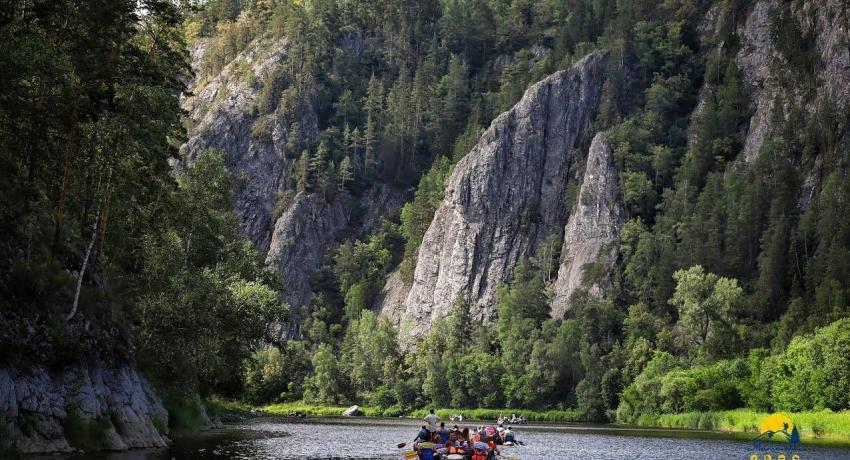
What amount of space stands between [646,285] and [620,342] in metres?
12.2

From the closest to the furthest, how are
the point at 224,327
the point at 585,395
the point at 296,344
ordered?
1. the point at 224,327
2. the point at 585,395
3. the point at 296,344

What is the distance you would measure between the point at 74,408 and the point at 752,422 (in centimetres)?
7799

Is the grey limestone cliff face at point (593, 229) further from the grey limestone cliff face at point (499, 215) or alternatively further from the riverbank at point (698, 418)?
the riverbank at point (698, 418)

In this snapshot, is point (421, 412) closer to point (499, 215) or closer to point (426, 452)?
point (499, 215)

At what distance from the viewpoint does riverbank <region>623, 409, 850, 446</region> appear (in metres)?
84.2

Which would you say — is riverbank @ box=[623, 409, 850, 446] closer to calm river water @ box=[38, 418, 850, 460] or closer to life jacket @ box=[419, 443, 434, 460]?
calm river water @ box=[38, 418, 850, 460]

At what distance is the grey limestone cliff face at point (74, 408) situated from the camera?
127ft

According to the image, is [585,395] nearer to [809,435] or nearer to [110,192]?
[809,435]

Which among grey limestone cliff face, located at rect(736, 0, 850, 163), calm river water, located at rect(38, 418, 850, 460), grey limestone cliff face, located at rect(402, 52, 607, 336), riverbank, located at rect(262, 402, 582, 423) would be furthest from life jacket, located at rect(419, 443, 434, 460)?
grey limestone cliff face, located at rect(402, 52, 607, 336)

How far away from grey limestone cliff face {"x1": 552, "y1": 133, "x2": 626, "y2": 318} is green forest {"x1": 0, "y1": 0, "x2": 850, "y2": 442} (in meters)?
2.52

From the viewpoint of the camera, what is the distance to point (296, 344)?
192125 millimetres

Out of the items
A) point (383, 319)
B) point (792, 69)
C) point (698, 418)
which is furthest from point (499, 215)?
point (698, 418)

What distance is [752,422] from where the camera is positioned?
331 feet

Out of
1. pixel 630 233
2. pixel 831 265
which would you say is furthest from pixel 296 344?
pixel 831 265
